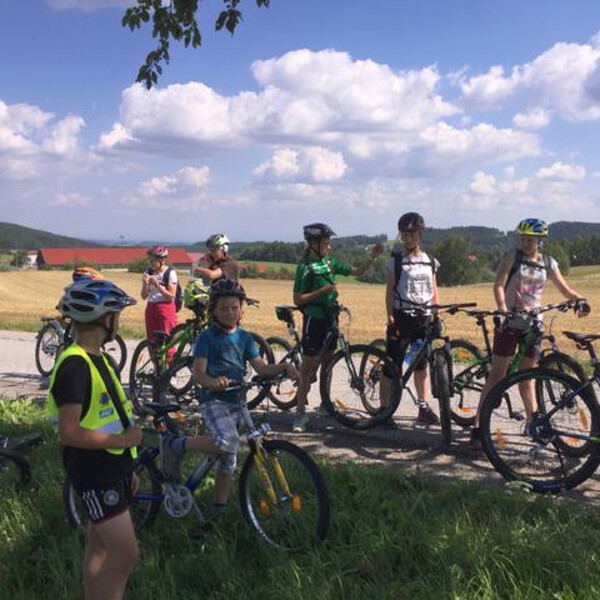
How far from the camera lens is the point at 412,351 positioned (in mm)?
6184

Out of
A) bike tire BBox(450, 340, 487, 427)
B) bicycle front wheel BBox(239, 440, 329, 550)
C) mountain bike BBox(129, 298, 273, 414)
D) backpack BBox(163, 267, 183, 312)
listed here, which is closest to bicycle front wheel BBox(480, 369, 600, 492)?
bike tire BBox(450, 340, 487, 427)

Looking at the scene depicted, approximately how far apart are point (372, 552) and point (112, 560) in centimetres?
146

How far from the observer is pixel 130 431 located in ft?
9.96

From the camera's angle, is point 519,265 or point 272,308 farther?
point 272,308

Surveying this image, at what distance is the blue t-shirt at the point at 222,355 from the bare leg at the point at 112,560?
1.23 m

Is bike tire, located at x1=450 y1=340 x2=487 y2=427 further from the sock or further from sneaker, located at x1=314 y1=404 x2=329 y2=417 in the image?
the sock

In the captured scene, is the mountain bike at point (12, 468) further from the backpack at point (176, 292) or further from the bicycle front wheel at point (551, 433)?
the bicycle front wheel at point (551, 433)

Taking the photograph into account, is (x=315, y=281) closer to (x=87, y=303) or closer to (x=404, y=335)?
(x=404, y=335)

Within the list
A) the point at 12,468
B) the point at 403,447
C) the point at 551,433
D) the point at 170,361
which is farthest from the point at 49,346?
the point at 551,433

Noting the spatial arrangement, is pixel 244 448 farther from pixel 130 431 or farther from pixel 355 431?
pixel 130 431

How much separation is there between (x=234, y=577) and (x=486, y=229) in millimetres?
101050

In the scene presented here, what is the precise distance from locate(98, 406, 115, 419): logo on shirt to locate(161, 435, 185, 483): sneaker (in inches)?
42.8

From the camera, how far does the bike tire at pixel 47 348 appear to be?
32.3ft

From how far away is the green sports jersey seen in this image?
20.6 ft
